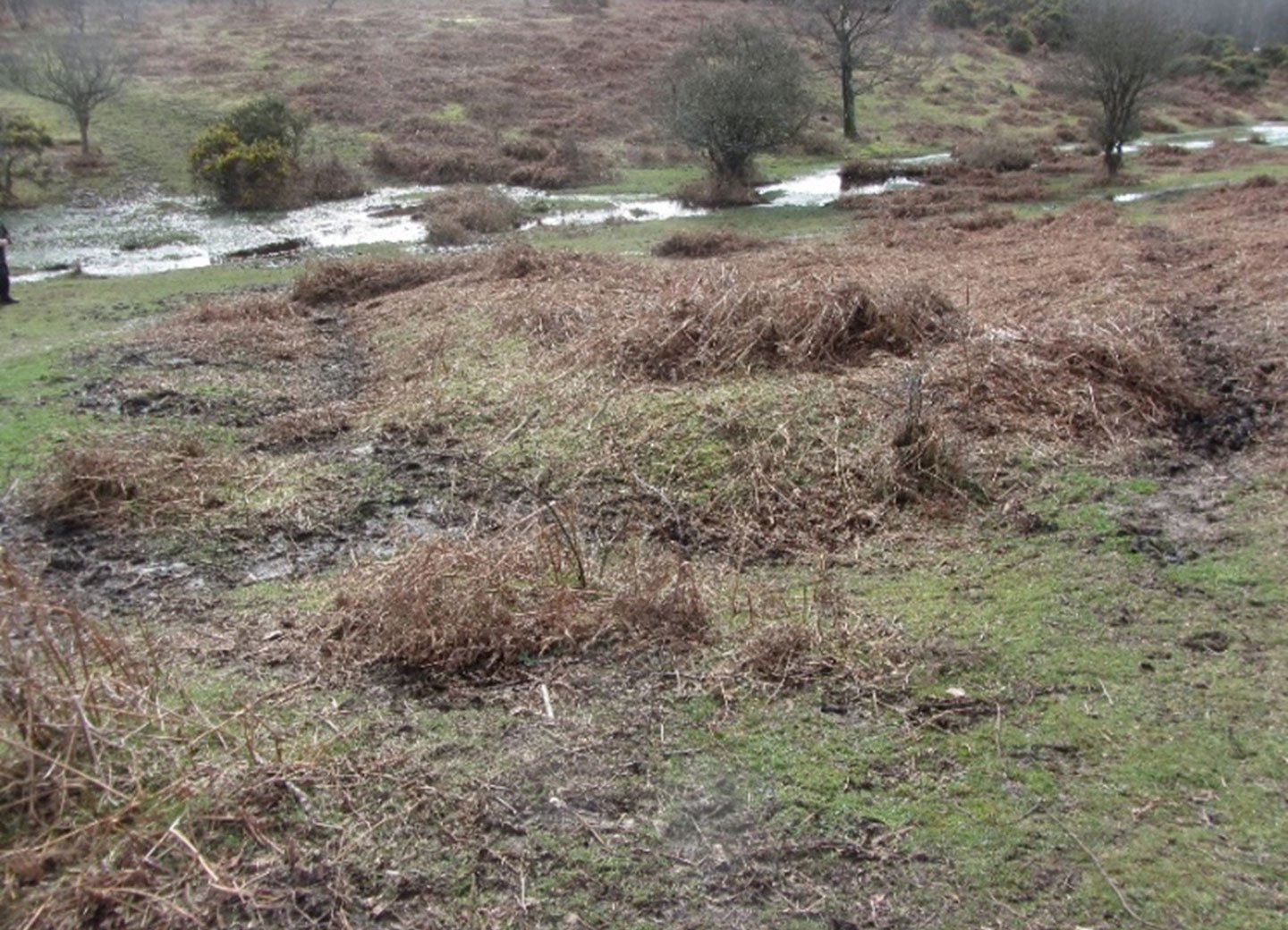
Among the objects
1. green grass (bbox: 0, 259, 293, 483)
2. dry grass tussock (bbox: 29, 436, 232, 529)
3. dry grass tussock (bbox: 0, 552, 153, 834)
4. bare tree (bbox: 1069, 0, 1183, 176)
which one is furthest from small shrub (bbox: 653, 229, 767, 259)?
dry grass tussock (bbox: 0, 552, 153, 834)

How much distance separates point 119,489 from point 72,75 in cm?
2249

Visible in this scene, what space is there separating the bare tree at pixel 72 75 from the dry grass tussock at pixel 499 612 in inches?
935

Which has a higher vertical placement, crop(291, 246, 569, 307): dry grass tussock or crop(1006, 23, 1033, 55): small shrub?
crop(1006, 23, 1033, 55): small shrub

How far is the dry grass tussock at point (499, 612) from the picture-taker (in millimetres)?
5086

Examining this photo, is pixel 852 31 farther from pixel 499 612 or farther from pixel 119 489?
pixel 499 612

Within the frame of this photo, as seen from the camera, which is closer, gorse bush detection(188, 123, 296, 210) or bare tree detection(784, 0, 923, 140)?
gorse bush detection(188, 123, 296, 210)

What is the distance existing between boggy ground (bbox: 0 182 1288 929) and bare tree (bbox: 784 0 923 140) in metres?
23.7

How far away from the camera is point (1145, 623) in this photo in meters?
5.37

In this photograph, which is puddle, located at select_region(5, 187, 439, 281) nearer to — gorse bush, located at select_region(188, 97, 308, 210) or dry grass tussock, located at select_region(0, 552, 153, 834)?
gorse bush, located at select_region(188, 97, 308, 210)

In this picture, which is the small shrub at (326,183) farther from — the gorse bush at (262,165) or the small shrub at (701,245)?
the small shrub at (701,245)

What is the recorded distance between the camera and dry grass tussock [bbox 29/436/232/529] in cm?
716

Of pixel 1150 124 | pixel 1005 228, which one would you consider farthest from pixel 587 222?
pixel 1150 124

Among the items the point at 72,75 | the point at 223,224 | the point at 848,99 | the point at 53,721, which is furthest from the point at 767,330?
the point at 848,99

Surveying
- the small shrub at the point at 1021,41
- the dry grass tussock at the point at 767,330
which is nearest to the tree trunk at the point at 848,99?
the small shrub at the point at 1021,41
